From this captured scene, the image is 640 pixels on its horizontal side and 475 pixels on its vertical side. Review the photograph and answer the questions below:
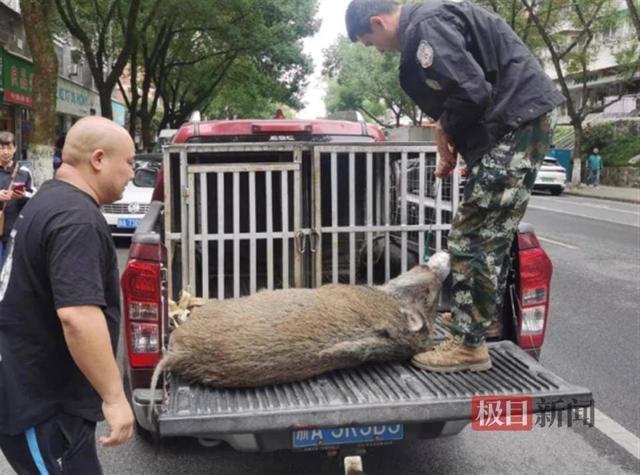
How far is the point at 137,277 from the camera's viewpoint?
3.35 meters

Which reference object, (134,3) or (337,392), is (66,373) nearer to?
(337,392)

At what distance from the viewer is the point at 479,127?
11.3 feet

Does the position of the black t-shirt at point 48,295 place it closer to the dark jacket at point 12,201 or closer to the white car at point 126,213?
the dark jacket at point 12,201

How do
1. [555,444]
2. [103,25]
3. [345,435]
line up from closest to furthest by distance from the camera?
[345,435] < [555,444] < [103,25]

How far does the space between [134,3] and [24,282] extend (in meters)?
19.0

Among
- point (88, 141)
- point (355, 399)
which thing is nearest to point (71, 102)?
point (355, 399)

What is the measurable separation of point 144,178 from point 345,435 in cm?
1045

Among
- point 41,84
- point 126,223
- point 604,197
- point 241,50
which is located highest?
point 241,50

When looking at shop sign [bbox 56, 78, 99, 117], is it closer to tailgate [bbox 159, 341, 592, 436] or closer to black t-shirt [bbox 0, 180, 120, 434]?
tailgate [bbox 159, 341, 592, 436]

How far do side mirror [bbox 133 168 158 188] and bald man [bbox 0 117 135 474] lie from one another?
10.5m

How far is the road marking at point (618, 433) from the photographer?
14.2ft

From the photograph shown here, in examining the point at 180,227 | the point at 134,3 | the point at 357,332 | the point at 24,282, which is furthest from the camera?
the point at 134,3

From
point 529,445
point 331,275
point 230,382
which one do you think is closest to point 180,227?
point 331,275

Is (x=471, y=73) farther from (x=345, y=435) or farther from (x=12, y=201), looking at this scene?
(x=12, y=201)
